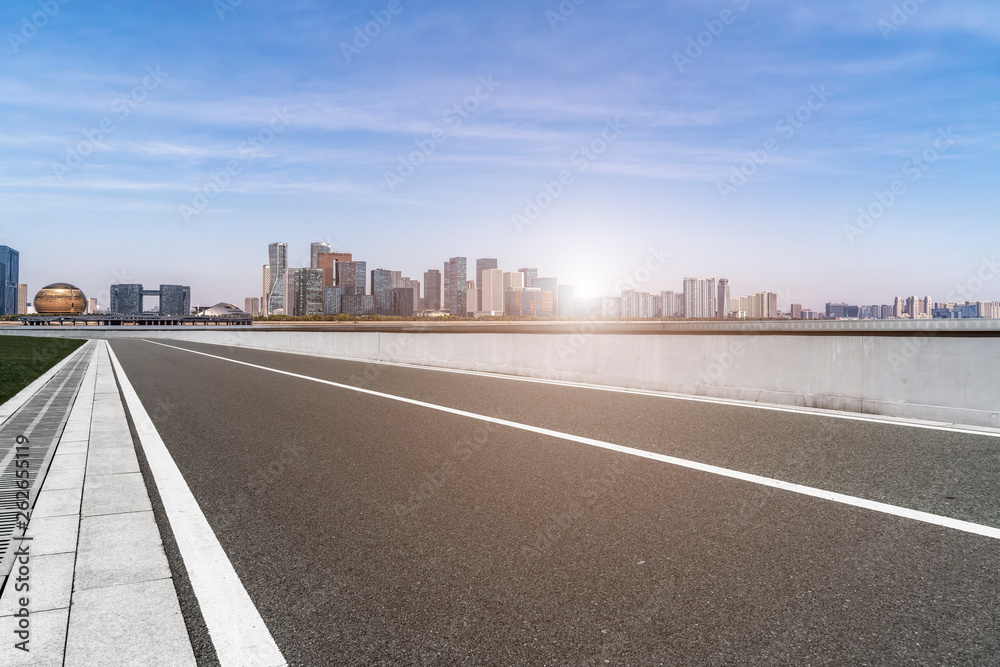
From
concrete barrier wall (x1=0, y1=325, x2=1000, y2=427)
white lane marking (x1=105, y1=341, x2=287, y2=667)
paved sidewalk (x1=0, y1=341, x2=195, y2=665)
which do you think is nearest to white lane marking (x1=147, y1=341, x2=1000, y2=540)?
white lane marking (x1=105, y1=341, x2=287, y2=667)

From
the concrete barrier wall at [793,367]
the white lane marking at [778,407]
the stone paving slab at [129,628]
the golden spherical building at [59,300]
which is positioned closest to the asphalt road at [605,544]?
the stone paving slab at [129,628]

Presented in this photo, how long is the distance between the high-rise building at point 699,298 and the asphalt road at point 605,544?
360ft

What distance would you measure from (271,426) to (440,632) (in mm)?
6690

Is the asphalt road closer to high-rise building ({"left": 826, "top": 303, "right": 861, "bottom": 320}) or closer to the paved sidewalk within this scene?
the paved sidewalk

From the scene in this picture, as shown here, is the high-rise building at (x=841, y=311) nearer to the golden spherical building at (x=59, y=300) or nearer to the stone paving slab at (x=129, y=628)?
the stone paving slab at (x=129, y=628)

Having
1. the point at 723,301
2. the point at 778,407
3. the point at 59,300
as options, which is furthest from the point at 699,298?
the point at 59,300

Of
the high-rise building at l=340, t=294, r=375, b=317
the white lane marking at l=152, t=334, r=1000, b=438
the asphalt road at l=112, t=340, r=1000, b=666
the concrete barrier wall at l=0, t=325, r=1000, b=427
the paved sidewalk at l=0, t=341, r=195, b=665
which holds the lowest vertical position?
the paved sidewalk at l=0, t=341, r=195, b=665

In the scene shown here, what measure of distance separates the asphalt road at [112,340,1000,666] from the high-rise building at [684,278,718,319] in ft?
360

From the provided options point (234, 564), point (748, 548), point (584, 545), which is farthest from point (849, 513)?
point (234, 564)

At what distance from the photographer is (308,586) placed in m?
3.56

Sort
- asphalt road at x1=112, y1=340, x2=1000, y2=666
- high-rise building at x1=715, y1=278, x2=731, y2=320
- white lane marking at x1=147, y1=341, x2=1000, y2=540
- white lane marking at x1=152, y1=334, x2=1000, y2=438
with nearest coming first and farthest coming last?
1. asphalt road at x1=112, y1=340, x2=1000, y2=666
2. white lane marking at x1=147, y1=341, x2=1000, y2=540
3. white lane marking at x1=152, y1=334, x2=1000, y2=438
4. high-rise building at x1=715, y1=278, x2=731, y2=320

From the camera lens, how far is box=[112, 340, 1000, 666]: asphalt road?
2955 millimetres

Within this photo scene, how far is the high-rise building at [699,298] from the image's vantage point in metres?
113

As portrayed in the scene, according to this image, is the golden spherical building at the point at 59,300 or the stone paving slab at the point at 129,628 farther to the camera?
the golden spherical building at the point at 59,300
